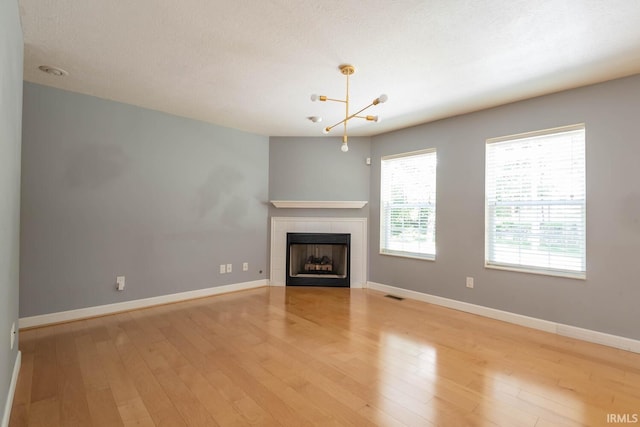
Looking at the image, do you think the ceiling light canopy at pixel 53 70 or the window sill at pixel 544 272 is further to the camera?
the window sill at pixel 544 272

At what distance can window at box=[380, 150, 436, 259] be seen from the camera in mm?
4148

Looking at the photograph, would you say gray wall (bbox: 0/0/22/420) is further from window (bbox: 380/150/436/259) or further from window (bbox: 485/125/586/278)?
window (bbox: 485/125/586/278)

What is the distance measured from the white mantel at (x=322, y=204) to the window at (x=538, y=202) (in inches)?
74.9

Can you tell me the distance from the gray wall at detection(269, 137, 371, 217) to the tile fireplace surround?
12 centimetres

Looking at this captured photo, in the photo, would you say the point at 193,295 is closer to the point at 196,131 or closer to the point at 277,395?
the point at 196,131

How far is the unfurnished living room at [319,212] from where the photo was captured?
189cm

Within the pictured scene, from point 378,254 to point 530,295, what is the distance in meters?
2.05

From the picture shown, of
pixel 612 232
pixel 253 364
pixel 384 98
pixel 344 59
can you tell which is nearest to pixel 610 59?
pixel 612 232

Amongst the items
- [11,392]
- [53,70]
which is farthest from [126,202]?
[11,392]

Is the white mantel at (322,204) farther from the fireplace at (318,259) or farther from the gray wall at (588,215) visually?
the gray wall at (588,215)

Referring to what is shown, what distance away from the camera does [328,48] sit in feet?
7.63

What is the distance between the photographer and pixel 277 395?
6.25 feet

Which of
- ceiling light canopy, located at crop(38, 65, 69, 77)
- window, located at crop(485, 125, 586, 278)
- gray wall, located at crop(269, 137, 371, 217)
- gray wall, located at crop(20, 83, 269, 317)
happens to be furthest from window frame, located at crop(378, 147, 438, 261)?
ceiling light canopy, located at crop(38, 65, 69, 77)

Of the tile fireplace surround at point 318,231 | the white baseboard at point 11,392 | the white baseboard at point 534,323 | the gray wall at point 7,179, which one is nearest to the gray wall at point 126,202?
the tile fireplace surround at point 318,231
